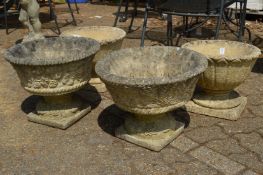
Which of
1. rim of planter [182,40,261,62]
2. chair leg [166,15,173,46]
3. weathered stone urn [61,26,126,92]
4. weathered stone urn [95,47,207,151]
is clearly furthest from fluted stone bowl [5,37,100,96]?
chair leg [166,15,173,46]

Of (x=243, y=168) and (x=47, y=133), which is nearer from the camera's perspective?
(x=243, y=168)

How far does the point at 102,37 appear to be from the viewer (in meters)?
4.14

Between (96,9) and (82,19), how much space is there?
116cm

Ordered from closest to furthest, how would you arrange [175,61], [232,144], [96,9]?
[232,144] < [175,61] < [96,9]

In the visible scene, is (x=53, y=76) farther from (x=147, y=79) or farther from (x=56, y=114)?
(x=147, y=79)

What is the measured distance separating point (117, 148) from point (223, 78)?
3.45 ft

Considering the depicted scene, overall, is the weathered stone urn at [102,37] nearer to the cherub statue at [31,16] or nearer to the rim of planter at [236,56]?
the rim of planter at [236,56]

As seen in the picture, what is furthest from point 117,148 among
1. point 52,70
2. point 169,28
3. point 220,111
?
point 169,28

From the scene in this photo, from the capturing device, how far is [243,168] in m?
2.50

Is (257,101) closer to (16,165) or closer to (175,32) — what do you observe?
(16,165)

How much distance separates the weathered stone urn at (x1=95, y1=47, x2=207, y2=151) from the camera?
2.45 meters

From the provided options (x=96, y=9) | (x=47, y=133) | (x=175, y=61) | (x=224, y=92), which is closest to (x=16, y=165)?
(x=47, y=133)

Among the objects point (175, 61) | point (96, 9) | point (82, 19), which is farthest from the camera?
point (96, 9)

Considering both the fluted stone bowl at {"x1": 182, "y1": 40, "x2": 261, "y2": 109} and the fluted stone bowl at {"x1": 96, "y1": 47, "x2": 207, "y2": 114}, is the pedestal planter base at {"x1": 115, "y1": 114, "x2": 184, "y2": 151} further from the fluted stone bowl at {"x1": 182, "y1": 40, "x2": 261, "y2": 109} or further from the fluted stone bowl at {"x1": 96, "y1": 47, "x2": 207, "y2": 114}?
the fluted stone bowl at {"x1": 182, "y1": 40, "x2": 261, "y2": 109}
